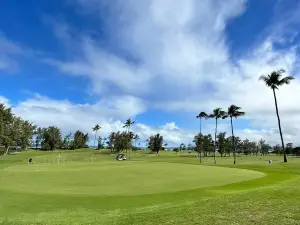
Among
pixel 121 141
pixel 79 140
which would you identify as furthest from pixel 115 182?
pixel 79 140

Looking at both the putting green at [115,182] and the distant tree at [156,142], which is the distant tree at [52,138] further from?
the putting green at [115,182]

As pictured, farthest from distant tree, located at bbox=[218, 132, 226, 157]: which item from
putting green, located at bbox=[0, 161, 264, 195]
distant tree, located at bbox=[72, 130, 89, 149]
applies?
putting green, located at bbox=[0, 161, 264, 195]

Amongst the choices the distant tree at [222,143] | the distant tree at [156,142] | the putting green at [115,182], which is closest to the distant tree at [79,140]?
the distant tree at [156,142]

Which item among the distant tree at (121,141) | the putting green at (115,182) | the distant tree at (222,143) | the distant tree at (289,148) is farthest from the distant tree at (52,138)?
the distant tree at (289,148)

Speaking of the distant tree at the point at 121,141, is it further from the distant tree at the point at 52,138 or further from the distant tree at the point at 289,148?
the distant tree at the point at 289,148

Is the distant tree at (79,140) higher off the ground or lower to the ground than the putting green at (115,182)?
higher

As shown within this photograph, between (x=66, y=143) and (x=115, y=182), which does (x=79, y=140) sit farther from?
(x=115, y=182)

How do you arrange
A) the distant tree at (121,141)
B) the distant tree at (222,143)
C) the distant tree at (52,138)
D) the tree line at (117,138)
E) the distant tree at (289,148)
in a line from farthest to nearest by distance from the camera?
the distant tree at (289,148) < the distant tree at (52,138) < the distant tree at (222,143) < the distant tree at (121,141) < the tree line at (117,138)

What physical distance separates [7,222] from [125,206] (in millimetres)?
5160

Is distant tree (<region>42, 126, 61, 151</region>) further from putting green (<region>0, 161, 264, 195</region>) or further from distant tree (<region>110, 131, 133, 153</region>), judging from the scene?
putting green (<region>0, 161, 264, 195</region>)

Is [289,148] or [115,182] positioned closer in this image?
[115,182]

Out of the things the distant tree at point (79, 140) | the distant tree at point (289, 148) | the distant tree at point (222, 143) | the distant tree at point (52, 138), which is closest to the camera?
the distant tree at point (222, 143)

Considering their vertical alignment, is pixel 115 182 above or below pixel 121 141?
below

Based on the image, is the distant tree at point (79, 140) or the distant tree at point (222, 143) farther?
the distant tree at point (79, 140)
